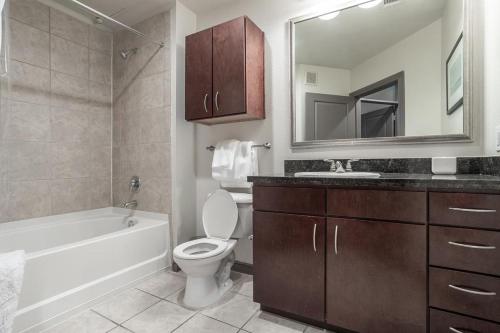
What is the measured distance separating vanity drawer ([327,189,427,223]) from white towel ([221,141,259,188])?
834mm

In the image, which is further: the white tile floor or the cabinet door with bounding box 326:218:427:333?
the white tile floor

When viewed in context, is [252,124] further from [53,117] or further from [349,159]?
[53,117]

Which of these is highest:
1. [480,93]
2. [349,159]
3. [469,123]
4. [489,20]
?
[489,20]

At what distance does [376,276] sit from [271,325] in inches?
27.0

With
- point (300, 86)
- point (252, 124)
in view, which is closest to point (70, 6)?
point (252, 124)

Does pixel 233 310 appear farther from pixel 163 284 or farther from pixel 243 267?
pixel 163 284

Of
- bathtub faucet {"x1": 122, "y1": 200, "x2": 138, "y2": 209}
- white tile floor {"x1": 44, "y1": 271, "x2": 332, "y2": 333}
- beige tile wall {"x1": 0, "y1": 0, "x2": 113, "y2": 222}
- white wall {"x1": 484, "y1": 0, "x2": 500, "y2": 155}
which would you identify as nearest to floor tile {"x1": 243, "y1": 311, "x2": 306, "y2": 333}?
white tile floor {"x1": 44, "y1": 271, "x2": 332, "y2": 333}

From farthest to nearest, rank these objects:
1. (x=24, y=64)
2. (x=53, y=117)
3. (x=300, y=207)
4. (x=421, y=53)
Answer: (x=53, y=117), (x=24, y=64), (x=421, y=53), (x=300, y=207)

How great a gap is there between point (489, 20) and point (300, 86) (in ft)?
3.66

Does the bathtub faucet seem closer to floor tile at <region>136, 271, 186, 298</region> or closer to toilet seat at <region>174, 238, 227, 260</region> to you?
floor tile at <region>136, 271, 186, 298</region>

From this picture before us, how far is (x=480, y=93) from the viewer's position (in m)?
1.39

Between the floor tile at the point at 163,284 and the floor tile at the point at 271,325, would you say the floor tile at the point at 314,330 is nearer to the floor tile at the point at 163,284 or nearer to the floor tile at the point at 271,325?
the floor tile at the point at 271,325

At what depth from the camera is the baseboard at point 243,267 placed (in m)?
2.12

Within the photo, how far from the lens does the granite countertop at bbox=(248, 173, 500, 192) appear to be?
0.97 meters
